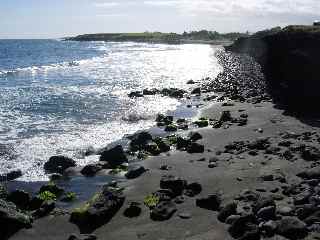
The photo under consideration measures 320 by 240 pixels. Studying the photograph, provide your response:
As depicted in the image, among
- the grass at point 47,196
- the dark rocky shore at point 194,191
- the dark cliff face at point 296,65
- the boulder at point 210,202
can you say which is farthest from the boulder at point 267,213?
the dark cliff face at point 296,65

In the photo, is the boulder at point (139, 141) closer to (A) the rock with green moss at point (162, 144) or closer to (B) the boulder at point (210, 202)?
(A) the rock with green moss at point (162, 144)

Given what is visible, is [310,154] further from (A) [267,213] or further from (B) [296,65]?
(B) [296,65]

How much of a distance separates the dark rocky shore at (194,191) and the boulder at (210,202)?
0.13 ft

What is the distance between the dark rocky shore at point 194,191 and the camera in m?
17.9

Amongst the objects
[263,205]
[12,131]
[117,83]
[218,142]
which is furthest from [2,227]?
[117,83]

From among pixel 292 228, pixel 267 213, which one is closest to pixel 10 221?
pixel 267 213

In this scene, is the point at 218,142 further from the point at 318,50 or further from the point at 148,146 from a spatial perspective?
the point at 318,50

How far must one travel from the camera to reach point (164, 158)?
29297 mm

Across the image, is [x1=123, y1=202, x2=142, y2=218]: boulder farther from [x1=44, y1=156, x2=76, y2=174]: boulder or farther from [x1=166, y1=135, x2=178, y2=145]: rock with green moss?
[x1=166, y1=135, x2=178, y2=145]: rock with green moss

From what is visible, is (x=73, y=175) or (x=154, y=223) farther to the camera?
(x=73, y=175)

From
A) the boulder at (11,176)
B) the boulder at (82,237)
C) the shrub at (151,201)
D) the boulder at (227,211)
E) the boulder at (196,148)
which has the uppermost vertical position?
the boulder at (227,211)

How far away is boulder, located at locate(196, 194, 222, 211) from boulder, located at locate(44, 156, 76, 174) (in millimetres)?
10151

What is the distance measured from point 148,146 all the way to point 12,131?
13.0 m

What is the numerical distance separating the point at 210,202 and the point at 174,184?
9.36ft
